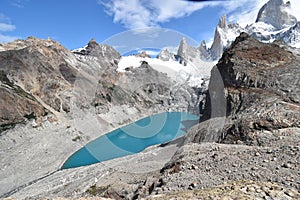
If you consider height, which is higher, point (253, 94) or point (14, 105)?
point (253, 94)

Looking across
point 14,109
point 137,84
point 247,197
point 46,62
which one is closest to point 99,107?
point 46,62

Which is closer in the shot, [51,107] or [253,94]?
[253,94]

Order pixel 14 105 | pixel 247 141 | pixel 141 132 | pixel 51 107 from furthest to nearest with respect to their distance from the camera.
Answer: pixel 51 107
pixel 141 132
pixel 14 105
pixel 247 141

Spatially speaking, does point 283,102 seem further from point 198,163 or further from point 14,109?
point 14,109

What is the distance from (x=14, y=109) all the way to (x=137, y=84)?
87373 mm

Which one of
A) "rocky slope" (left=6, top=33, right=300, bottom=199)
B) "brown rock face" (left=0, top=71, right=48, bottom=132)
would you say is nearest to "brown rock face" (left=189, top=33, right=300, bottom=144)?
"rocky slope" (left=6, top=33, right=300, bottom=199)

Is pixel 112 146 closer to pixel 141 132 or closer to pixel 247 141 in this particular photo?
pixel 141 132

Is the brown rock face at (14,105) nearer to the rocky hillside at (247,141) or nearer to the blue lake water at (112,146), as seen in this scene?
the blue lake water at (112,146)

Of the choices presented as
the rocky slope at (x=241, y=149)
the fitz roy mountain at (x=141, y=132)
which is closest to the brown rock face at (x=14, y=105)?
the fitz roy mountain at (x=141, y=132)

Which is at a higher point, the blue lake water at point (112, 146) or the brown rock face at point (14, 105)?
the brown rock face at point (14, 105)

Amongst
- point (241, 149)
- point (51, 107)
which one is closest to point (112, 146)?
point (51, 107)

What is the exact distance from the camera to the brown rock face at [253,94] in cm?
1909

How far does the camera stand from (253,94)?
86.8ft

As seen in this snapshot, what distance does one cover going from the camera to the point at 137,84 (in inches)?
5723
